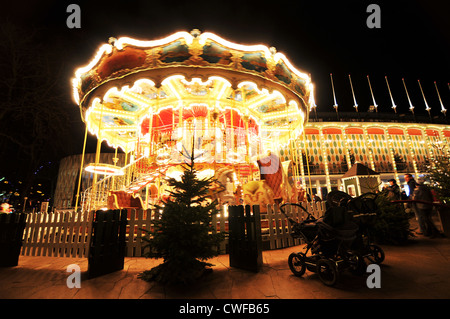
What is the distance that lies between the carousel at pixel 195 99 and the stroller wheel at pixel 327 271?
7.55 feet

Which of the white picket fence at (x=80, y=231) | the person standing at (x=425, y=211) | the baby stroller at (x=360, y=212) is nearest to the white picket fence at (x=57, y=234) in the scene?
the white picket fence at (x=80, y=231)

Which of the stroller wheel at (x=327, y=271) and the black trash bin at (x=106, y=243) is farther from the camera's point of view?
the black trash bin at (x=106, y=243)

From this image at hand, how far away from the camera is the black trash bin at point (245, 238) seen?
3338 mm

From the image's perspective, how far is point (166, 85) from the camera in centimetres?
802

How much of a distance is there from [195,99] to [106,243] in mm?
6894

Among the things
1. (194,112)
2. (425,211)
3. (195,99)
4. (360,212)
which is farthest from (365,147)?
(360,212)

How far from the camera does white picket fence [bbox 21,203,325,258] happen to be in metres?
4.33

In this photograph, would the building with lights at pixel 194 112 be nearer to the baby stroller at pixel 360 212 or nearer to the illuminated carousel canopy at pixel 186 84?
the illuminated carousel canopy at pixel 186 84

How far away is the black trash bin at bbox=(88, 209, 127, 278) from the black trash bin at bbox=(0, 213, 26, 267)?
2.13 m

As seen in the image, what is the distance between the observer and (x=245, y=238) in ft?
11.4
